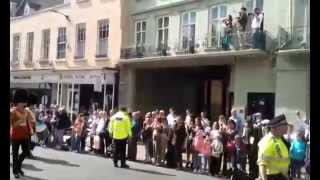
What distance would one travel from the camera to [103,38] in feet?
108

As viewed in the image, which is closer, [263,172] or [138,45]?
[263,172]

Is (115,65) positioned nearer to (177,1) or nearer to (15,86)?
(177,1)

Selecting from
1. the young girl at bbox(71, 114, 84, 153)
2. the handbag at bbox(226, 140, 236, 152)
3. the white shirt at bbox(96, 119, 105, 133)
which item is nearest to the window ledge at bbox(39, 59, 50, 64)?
the young girl at bbox(71, 114, 84, 153)

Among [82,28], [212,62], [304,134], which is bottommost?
[304,134]

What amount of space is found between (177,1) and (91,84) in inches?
322

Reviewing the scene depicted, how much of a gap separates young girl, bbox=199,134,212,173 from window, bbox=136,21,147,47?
47.4 ft

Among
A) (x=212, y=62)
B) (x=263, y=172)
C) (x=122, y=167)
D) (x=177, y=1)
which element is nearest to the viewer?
(x=263, y=172)

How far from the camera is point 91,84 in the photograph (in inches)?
1329

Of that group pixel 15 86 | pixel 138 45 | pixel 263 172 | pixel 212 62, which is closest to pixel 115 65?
pixel 138 45

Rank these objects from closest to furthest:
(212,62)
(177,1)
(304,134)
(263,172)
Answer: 1. (263,172)
2. (304,134)
3. (212,62)
4. (177,1)

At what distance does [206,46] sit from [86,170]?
12.0 metres

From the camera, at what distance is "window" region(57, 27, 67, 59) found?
36491 mm

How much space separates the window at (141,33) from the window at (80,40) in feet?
16.0

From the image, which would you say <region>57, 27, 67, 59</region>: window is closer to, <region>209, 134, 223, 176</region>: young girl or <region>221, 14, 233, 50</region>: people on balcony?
<region>221, 14, 233, 50</region>: people on balcony
